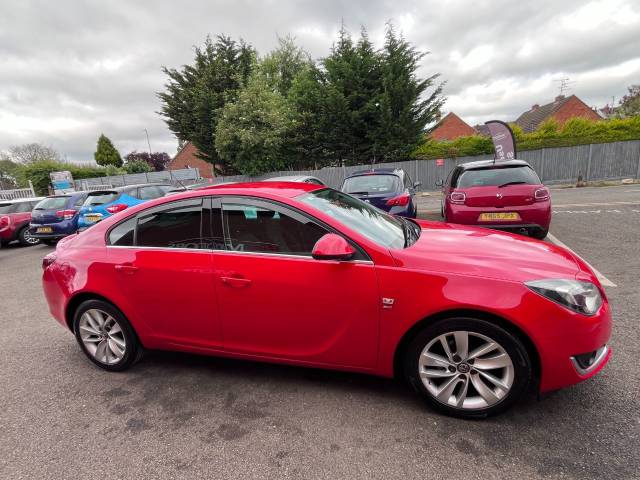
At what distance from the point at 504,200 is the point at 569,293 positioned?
3942 mm

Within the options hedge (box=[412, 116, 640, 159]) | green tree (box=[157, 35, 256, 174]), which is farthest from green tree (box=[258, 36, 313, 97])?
hedge (box=[412, 116, 640, 159])

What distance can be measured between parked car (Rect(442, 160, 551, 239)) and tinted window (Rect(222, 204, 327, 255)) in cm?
415

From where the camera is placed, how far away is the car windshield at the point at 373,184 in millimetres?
7014

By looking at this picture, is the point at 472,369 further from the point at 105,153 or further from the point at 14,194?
the point at 105,153

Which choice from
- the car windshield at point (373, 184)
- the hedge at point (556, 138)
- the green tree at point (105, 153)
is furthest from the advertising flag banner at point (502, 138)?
the green tree at point (105, 153)

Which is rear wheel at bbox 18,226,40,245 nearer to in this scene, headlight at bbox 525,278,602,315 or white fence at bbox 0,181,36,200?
headlight at bbox 525,278,602,315

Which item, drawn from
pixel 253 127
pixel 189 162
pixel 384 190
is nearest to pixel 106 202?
pixel 384 190

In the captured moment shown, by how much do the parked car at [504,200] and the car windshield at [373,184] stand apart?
128 cm

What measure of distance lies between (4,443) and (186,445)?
125cm

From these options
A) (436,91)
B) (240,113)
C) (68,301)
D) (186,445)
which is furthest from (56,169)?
(186,445)

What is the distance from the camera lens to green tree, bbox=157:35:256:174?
23.6 meters

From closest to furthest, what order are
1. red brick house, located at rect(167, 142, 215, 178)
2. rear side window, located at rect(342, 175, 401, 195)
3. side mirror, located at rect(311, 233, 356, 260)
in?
side mirror, located at rect(311, 233, 356, 260)
rear side window, located at rect(342, 175, 401, 195)
red brick house, located at rect(167, 142, 215, 178)

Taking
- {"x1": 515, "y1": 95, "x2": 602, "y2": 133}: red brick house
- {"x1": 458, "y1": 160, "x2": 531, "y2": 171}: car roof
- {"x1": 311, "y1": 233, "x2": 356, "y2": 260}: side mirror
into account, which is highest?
{"x1": 515, "y1": 95, "x2": 602, "y2": 133}: red brick house

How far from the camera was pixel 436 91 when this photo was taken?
19.4m
